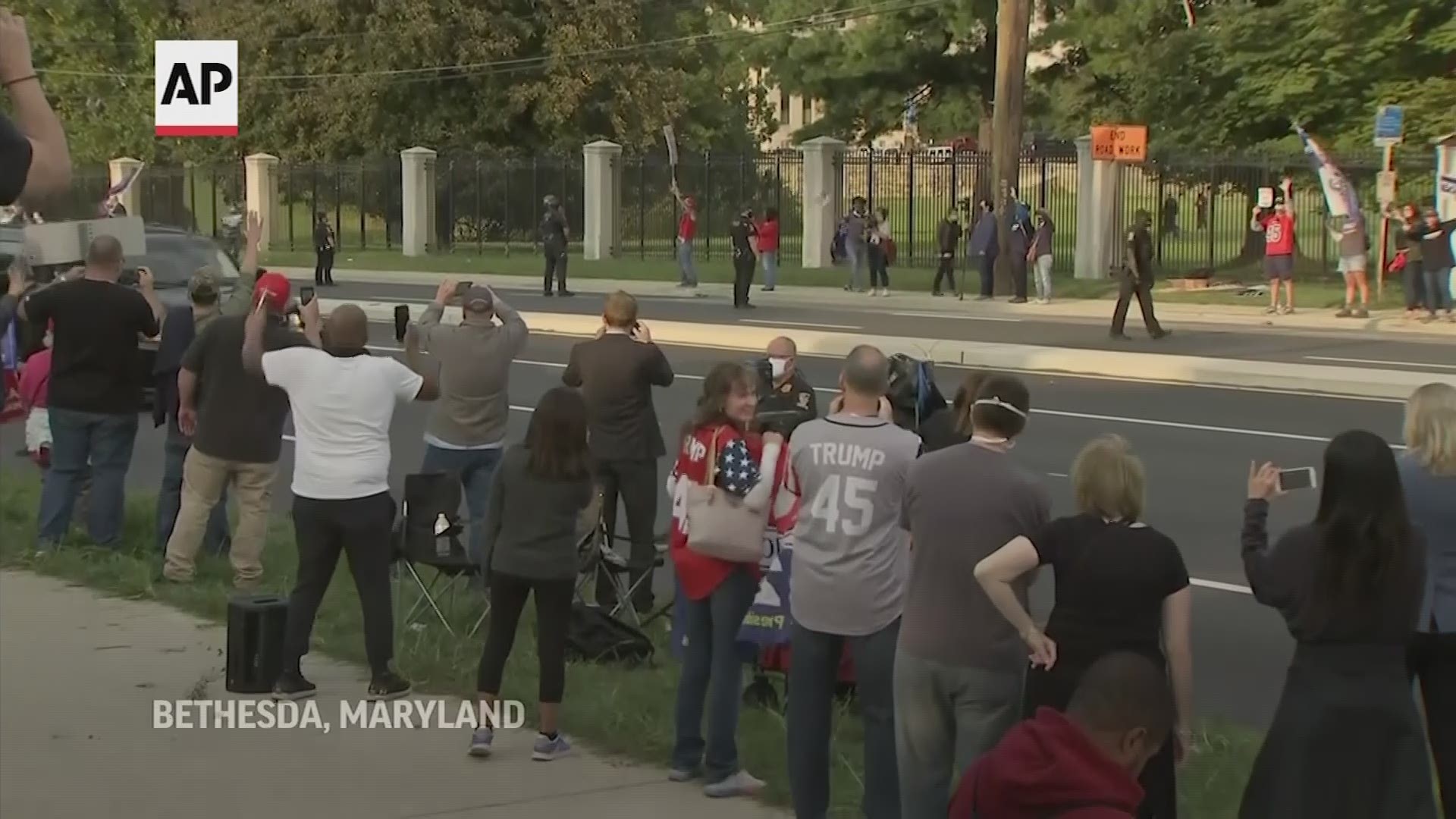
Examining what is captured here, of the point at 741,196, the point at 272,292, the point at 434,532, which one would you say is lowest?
the point at 434,532

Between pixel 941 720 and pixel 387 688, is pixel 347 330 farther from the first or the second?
pixel 941 720

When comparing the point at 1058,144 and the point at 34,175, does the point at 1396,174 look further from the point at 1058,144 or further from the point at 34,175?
the point at 34,175

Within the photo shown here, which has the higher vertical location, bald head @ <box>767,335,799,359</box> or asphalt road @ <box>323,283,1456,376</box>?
bald head @ <box>767,335,799,359</box>

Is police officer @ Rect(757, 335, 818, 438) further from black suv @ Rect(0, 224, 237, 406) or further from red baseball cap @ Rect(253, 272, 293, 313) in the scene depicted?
black suv @ Rect(0, 224, 237, 406)

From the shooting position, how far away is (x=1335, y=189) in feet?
105

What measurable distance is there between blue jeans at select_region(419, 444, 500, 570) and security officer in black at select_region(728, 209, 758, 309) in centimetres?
2241

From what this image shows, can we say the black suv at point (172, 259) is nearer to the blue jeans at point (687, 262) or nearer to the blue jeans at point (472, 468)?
the blue jeans at point (472, 468)

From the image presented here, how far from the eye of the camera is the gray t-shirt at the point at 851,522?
6406mm

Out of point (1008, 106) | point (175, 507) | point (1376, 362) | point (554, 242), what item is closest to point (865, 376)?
point (175, 507)

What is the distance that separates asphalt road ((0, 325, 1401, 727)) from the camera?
9.63 metres

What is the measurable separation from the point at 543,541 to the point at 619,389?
8.26 feet

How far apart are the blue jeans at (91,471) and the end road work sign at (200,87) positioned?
36.4m

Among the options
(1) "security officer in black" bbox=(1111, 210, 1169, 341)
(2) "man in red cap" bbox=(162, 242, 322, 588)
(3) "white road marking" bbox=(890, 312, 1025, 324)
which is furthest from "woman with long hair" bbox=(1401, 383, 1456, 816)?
(3) "white road marking" bbox=(890, 312, 1025, 324)

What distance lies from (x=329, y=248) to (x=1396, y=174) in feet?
66.8
